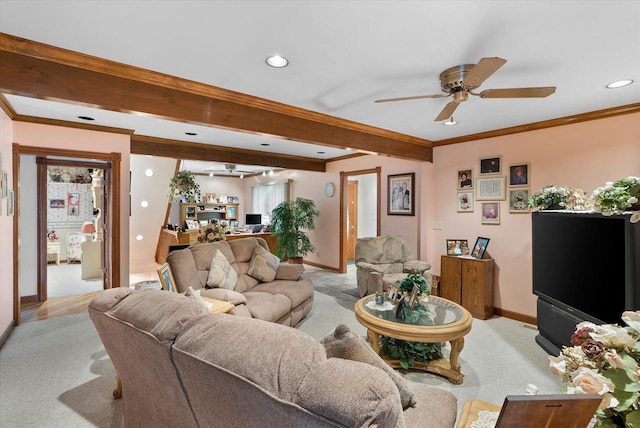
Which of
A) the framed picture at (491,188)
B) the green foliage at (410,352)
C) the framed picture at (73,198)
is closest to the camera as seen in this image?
the green foliage at (410,352)

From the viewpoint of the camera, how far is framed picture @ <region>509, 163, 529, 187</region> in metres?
3.75

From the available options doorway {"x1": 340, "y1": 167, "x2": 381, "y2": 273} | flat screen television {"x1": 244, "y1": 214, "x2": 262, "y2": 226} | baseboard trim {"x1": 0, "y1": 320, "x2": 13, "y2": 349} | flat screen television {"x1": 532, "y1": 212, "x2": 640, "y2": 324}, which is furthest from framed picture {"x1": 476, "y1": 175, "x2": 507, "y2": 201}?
flat screen television {"x1": 244, "y1": 214, "x2": 262, "y2": 226}

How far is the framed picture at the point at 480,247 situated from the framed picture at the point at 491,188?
21.5 inches

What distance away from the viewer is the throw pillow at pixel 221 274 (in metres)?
3.16

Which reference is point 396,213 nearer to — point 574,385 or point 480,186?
point 480,186

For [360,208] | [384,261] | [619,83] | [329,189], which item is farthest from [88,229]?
[619,83]

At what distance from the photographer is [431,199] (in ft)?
15.6

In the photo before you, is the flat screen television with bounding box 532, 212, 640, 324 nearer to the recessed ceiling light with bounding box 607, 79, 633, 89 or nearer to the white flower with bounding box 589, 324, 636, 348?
the recessed ceiling light with bounding box 607, 79, 633, 89

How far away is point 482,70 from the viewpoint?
1.86m

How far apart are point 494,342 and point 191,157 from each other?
477 cm

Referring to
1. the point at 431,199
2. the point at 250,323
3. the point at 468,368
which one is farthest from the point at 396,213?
the point at 250,323

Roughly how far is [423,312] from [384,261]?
Result: 1809 mm

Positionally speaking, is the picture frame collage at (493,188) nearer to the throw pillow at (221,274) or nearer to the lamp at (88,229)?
the throw pillow at (221,274)

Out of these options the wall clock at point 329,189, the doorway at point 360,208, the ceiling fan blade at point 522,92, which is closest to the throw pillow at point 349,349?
the ceiling fan blade at point 522,92
